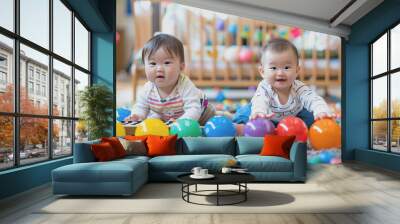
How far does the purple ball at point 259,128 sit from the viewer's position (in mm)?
7727

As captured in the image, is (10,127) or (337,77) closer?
(10,127)

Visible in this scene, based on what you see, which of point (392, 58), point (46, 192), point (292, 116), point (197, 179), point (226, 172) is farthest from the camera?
point (292, 116)

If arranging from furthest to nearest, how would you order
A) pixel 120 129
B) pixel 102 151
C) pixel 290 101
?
pixel 290 101 < pixel 120 129 < pixel 102 151

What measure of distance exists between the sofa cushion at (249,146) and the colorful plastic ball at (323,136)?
7.20 ft

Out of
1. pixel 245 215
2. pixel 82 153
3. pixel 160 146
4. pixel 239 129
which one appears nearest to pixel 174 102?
pixel 239 129

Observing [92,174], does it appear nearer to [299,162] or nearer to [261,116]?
[299,162]

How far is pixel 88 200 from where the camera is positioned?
170 inches

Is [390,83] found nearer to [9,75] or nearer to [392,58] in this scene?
[392,58]

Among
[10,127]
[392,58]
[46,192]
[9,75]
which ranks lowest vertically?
[46,192]

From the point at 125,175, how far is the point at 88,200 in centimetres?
47

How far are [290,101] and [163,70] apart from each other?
2.73 m

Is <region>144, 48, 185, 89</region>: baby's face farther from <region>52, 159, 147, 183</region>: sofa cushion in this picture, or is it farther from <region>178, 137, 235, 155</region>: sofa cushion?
<region>52, 159, 147, 183</region>: sofa cushion

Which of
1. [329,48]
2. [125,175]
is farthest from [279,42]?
[125,175]

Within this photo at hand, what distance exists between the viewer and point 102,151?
202 inches
